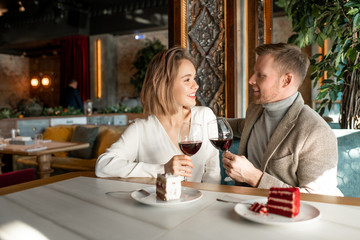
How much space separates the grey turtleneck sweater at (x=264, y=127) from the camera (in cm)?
172

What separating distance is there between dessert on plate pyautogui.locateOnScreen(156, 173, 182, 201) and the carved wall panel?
1986 millimetres

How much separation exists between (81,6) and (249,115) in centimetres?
934

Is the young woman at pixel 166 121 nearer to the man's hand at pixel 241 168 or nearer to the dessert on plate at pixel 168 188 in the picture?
the man's hand at pixel 241 168

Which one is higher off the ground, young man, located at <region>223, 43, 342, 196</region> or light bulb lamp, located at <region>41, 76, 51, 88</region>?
light bulb lamp, located at <region>41, 76, 51, 88</region>

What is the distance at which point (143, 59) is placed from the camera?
32.1 ft

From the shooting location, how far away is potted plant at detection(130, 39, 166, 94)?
970 cm

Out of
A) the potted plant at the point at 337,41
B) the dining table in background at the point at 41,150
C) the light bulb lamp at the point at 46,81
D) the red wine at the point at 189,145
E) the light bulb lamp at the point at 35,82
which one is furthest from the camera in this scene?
the light bulb lamp at the point at 35,82

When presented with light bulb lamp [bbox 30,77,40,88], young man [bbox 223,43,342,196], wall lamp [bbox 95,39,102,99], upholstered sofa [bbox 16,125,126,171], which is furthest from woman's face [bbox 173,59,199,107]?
light bulb lamp [bbox 30,77,40,88]

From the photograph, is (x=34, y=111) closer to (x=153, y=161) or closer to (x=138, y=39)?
(x=153, y=161)

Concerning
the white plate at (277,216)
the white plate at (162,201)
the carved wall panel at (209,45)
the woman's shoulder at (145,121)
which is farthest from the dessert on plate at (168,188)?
the carved wall panel at (209,45)

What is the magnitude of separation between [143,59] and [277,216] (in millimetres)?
9258

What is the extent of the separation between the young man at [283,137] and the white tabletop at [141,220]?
43 cm

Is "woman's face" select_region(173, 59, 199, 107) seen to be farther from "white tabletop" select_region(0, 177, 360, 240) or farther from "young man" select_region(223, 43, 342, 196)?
"white tabletop" select_region(0, 177, 360, 240)

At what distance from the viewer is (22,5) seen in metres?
9.12
